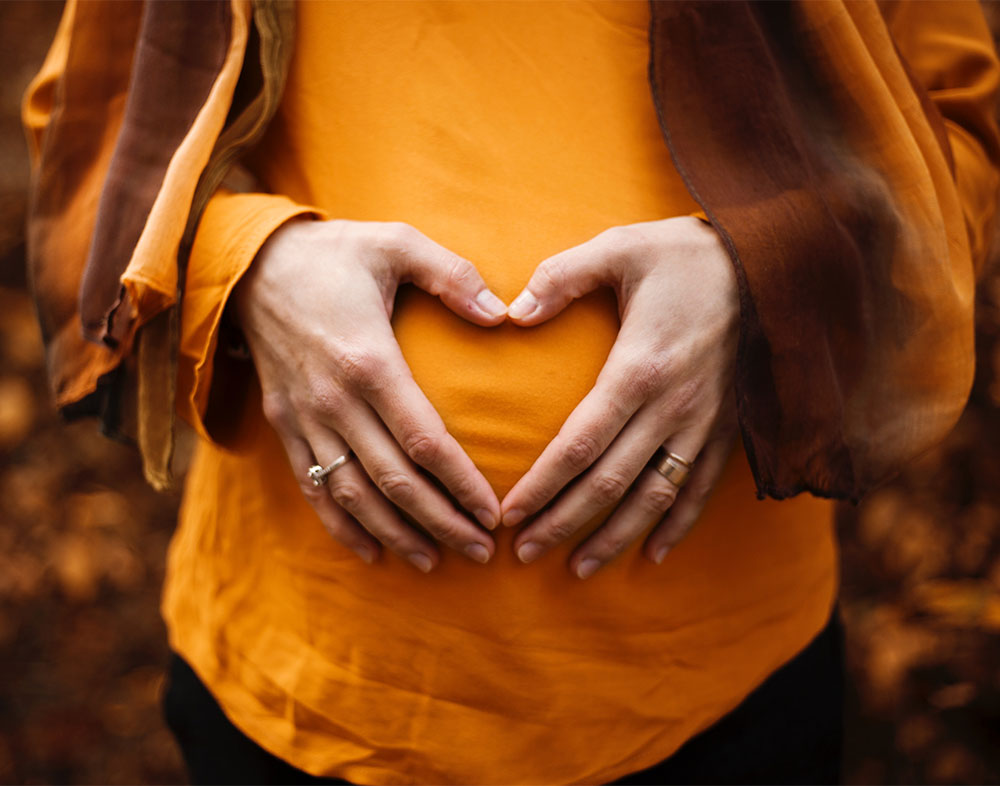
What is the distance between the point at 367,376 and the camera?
0.69 meters

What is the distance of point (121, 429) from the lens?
91 centimetres

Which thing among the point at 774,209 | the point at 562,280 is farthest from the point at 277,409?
the point at 774,209

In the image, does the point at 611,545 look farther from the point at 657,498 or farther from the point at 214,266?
the point at 214,266

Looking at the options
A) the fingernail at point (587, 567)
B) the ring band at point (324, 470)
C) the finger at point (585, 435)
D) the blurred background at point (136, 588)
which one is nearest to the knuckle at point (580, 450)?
the finger at point (585, 435)

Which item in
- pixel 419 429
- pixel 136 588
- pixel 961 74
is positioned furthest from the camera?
pixel 136 588

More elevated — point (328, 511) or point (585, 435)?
point (585, 435)

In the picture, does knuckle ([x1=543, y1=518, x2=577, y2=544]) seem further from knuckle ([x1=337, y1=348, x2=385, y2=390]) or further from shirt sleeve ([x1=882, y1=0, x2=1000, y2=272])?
shirt sleeve ([x1=882, y1=0, x2=1000, y2=272])

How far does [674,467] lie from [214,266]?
0.50 meters

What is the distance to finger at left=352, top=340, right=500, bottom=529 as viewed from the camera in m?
0.69

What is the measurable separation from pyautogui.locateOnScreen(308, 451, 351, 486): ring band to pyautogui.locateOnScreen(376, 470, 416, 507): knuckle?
0.05 meters

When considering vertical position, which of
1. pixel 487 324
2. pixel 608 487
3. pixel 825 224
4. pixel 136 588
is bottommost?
pixel 136 588

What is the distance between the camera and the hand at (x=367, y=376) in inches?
27.6

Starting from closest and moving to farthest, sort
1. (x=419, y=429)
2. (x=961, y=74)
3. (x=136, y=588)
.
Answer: (x=419, y=429), (x=961, y=74), (x=136, y=588)

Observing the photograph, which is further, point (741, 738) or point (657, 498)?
point (741, 738)
